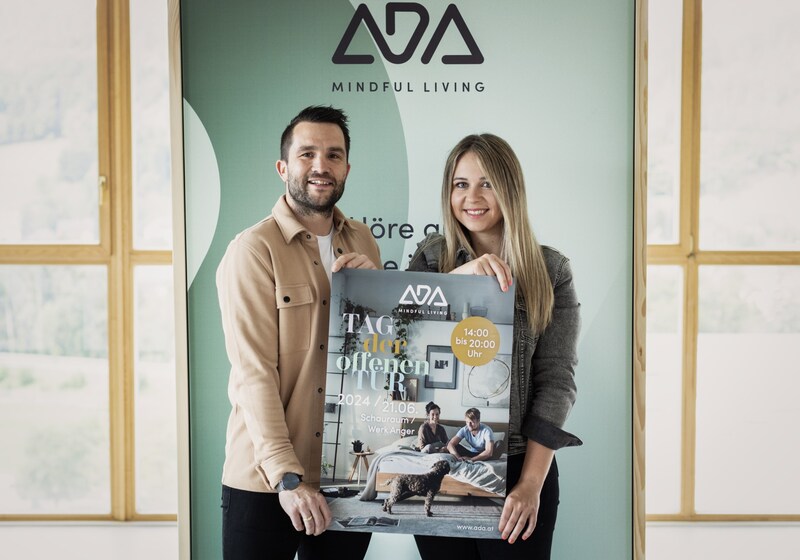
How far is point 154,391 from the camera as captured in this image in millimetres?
3180

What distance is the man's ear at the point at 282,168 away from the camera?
1.87 m

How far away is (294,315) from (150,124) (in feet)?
5.80

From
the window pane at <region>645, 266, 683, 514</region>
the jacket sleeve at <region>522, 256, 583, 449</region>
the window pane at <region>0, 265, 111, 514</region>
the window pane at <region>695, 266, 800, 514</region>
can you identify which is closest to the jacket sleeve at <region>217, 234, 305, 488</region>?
the jacket sleeve at <region>522, 256, 583, 449</region>

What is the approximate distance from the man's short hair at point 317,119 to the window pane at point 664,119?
166 cm

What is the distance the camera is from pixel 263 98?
1906mm

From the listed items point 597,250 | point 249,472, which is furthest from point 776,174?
point 249,472

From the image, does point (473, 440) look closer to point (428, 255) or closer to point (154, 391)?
point (428, 255)

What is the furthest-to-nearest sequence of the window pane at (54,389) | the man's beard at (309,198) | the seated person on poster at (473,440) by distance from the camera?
the window pane at (54,389)
the man's beard at (309,198)
the seated person on poster at (473,440)

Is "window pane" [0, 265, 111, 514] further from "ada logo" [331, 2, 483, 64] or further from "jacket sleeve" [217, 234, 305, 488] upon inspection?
"ada logo" [331, 2, 483, 64]

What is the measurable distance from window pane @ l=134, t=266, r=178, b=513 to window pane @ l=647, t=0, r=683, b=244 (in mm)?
2122

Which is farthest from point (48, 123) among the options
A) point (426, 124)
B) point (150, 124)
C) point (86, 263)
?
point (426, 124)

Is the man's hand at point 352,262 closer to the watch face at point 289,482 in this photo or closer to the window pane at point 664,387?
the watch face at point 289,482

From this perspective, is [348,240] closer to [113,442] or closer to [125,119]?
[125,119]

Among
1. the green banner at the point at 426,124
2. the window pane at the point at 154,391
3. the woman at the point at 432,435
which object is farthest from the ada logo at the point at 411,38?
the window pane at the point at 154,391
